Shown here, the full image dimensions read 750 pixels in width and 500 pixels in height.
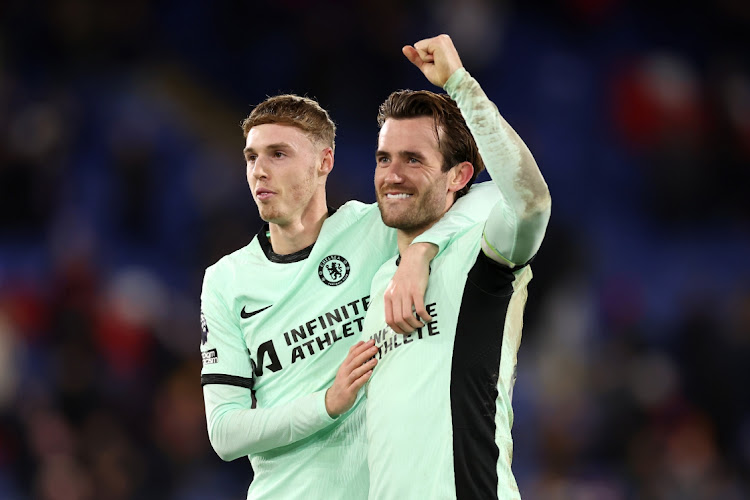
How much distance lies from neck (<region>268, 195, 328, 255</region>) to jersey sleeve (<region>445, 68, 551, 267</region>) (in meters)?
1.25

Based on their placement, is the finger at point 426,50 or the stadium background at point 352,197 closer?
the finger at point 426,50

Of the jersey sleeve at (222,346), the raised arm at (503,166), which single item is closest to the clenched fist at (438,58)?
the raised arm at (503,166)

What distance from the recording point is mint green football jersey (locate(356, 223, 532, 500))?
2.97 meters

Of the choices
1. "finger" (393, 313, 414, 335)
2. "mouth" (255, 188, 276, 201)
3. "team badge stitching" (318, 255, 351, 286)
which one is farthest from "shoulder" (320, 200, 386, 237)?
"finger" (393, 313, 414, 335)

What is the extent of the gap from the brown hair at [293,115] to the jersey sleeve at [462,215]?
2.64ft

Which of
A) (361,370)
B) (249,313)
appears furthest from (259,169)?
(361,370)

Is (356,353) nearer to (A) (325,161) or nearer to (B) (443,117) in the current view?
(B) (443,117)

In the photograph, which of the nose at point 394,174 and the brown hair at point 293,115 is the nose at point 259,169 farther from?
the nose at point 394,174

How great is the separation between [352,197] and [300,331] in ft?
14.6

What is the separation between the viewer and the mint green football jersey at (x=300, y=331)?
11.9 feet

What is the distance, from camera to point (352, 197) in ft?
26.6

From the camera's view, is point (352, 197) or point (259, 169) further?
point (352, 197)
